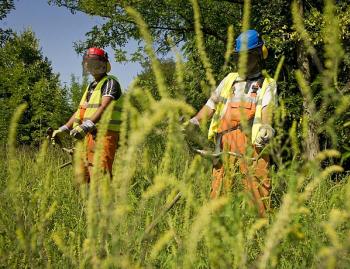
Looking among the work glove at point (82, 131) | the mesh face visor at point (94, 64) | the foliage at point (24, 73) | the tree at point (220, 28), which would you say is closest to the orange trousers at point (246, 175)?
the work glove at point (82, 131)

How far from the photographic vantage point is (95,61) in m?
4.47

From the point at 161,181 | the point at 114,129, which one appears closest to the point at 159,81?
the point at 161,181

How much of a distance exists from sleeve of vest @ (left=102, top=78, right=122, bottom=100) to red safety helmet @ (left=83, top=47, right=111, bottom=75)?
0.62ft

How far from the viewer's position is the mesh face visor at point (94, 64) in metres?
4.46

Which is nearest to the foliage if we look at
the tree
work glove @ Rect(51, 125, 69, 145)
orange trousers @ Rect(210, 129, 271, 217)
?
the tree

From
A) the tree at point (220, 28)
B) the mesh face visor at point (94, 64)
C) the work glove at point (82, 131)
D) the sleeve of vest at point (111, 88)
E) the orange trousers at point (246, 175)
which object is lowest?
the orange trousers at point (246, 175)

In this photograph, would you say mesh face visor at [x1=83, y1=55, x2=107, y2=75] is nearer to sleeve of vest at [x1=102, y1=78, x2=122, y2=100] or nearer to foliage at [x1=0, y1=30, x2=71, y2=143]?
sleeve of vest at [x1=102, y1=78, x2=122, y2=100]

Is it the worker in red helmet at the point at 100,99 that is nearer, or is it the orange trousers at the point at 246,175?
the orange trousers at the point at 246,175

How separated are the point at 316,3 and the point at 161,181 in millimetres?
9176

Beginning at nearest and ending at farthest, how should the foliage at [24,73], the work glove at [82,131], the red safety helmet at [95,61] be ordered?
1. the work glove at [82,131]
2. the red safety helmet at [95,61]
3. the foliage at [24,73]

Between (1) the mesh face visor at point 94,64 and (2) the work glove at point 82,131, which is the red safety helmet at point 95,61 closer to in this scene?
(1) the mesh face visor at point 94,64

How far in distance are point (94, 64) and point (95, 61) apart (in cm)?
3

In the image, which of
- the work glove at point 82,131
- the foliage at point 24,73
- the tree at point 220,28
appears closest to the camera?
the work glove at point 82,131

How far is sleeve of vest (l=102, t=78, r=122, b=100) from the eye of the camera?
14.3 feet
